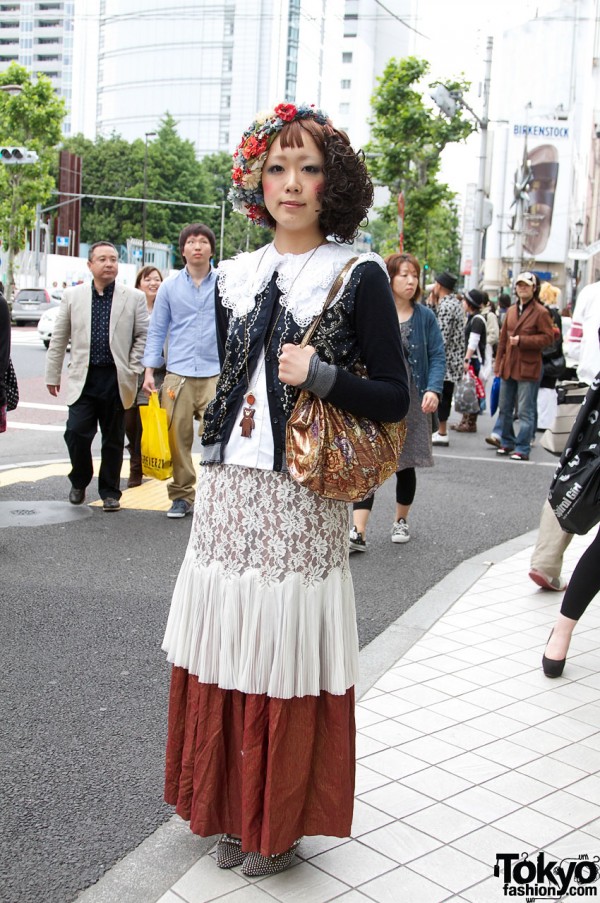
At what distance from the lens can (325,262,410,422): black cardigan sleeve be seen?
102 inches

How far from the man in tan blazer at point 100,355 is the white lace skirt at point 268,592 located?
16.1ft

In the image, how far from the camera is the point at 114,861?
2.81 meters

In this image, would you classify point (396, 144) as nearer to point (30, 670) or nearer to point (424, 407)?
point (424, 407)

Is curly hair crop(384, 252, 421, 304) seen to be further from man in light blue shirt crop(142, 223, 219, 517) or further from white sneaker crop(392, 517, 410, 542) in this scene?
white sneaker crop(392, 517, 410, 542)

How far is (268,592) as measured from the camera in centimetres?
265

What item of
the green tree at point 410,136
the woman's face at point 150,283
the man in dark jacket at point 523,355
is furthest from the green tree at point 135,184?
the woman's face at point 150,283

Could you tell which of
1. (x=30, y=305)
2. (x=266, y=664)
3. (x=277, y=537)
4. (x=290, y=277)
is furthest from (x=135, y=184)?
(x=266, y=664)

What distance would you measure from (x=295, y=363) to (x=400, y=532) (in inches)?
181

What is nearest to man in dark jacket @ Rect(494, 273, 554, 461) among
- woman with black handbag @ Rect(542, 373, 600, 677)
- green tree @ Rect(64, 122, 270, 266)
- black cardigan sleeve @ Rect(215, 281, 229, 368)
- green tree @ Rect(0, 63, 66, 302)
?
woman with black handbag @ Rect(542, 373, 600, 677)

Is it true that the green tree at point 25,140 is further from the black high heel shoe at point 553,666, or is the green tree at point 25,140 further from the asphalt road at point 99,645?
the black high heel shoe at point 553,666

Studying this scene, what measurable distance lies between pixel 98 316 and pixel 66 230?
6209cm

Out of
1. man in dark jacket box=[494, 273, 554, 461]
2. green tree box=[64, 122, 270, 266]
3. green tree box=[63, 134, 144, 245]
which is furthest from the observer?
green tree box=[63, 134, 144, 245]

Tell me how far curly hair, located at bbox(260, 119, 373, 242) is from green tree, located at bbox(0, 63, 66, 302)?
143 feet

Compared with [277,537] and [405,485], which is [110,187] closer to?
[405,485]
